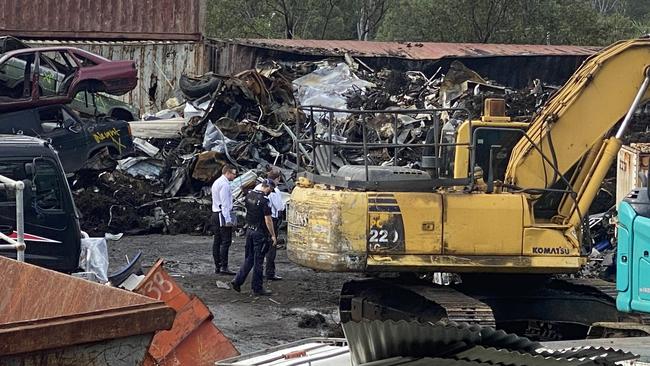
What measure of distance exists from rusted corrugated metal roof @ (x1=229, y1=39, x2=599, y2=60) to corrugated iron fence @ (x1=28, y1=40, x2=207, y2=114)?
1.61m

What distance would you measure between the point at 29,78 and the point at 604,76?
12.5 m

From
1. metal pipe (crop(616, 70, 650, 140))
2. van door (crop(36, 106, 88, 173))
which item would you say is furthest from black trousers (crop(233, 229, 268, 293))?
van door (crop(36, 106, 88, 173))

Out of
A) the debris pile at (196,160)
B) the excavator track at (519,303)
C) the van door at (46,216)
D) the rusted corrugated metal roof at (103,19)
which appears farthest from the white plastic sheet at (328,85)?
the excavator track at (519,303)

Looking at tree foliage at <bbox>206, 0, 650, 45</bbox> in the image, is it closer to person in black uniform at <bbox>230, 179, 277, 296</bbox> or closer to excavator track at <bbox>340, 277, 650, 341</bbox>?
person in black uniform at <bbox>230, 179, 277, 296</bbox>

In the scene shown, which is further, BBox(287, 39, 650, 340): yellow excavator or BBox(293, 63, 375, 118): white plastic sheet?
BBox(293, 63, 375, 118): white plastic sheet

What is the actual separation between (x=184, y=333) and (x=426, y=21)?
36.3 m

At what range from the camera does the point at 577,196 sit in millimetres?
12398

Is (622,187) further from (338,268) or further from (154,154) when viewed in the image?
(154,154)

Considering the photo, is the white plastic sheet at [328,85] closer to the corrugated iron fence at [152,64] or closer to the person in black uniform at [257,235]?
the corrugated iron fence at [152,64]

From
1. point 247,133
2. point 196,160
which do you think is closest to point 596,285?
point 196,160

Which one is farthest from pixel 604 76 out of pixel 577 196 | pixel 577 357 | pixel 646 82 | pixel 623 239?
pixel 577 357

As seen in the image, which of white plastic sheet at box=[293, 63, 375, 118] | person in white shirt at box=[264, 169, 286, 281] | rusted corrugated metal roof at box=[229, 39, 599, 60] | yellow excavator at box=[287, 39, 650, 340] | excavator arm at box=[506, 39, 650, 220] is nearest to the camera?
yellow excavator at box=[287, 39, 650, 340]

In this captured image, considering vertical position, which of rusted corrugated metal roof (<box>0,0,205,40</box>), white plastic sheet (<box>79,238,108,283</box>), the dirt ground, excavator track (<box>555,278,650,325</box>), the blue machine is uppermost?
rusted corrugated metal roof (<box>0,0,205,40</box>)

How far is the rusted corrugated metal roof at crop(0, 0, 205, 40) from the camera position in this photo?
3238 centimetres
